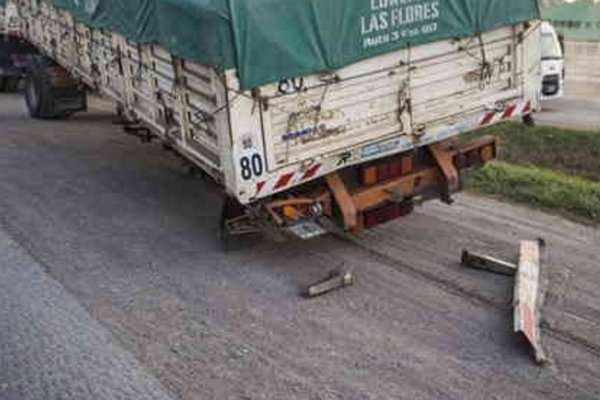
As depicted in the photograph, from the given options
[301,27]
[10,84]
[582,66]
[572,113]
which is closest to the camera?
[301,27]

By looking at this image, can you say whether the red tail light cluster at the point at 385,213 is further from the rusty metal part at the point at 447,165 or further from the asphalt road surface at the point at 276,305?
the rusty metal part at the point at 447,165

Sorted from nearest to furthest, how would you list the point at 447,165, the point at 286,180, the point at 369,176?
the point at 286,180 → the point at 369,176 → the point at 447,165

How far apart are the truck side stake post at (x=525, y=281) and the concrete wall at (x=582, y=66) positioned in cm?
1929

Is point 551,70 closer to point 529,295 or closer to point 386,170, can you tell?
point 386,170

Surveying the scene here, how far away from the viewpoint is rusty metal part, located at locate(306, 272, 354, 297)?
6680 mm

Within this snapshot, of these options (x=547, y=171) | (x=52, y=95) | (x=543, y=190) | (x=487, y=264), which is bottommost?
(x=547, y=171)

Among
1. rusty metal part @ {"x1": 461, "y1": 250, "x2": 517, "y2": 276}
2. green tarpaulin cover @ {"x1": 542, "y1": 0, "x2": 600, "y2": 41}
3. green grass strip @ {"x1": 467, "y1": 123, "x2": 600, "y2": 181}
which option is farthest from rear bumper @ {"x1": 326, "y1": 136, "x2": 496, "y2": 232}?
green tarpaulin cover @ {"x1": 542, "y1": 0, "x2": 600, "y2": 41}

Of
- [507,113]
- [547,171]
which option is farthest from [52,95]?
[507,113]

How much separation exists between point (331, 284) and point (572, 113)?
14.6m

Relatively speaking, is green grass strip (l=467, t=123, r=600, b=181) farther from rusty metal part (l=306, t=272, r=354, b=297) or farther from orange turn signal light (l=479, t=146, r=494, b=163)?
rusty metal part (l=306, t=272, r=354, b=297)

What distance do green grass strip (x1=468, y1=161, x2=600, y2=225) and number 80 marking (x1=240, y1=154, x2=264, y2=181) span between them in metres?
3.91

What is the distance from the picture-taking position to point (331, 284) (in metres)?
6.79

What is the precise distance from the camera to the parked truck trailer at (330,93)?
6508 mm

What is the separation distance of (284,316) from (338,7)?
2.61m
